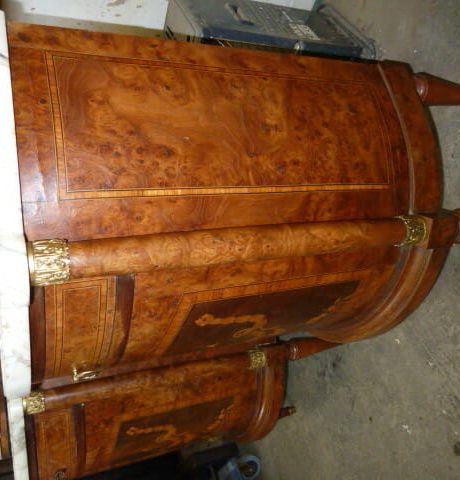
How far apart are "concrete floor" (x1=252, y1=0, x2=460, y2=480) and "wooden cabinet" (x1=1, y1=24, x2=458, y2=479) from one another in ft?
0.46

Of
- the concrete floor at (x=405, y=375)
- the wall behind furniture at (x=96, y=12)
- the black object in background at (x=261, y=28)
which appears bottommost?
the concrete floor at (x=405, y=375)

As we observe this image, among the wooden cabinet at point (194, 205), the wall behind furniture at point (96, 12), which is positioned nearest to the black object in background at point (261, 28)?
the wall behind furniture at point (96, 12)

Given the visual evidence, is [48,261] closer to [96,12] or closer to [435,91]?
[435,91]

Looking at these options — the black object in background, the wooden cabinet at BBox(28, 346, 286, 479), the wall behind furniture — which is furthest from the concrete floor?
the wall behind furniture

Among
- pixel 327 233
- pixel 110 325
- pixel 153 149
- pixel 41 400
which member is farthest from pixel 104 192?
pixel 41 400

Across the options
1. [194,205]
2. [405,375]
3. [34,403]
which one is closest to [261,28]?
[194,205]

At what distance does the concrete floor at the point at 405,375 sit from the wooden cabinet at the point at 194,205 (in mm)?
140

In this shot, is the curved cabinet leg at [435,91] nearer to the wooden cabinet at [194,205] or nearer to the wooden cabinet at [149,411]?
the wooden cabinet at [194,205]

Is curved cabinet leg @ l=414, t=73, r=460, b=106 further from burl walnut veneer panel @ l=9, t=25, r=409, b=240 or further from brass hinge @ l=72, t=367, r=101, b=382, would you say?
brass hinge @ l=72, t=367, r=101, b=382

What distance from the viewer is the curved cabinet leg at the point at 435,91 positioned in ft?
4.25

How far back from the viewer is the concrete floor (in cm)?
138

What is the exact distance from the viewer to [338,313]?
139 cm

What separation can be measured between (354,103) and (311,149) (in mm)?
213

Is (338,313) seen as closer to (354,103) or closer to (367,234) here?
Result: (367,234)
